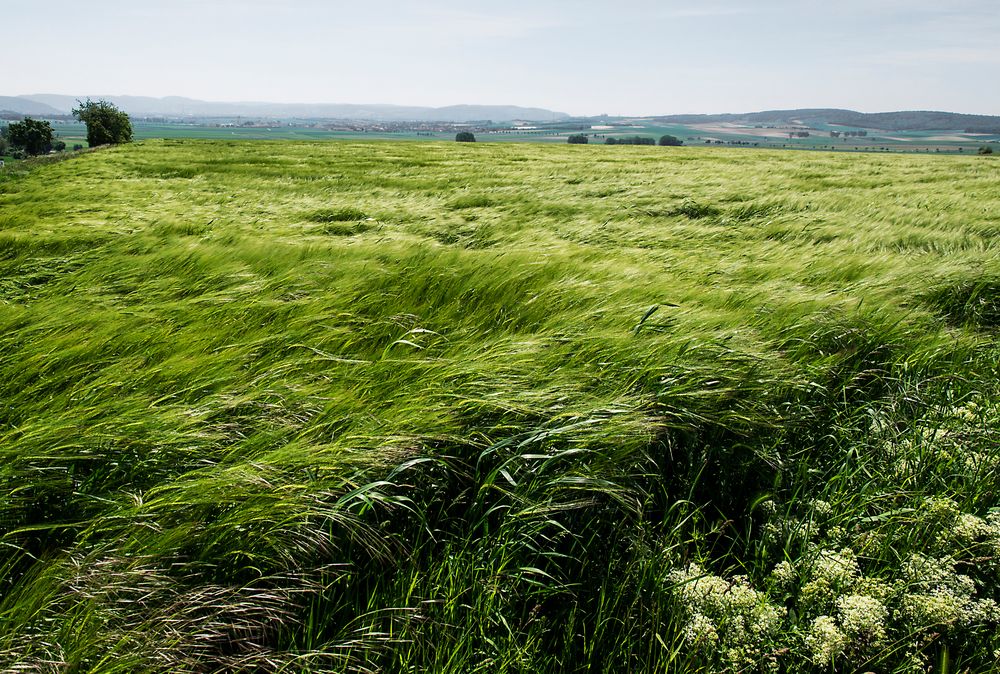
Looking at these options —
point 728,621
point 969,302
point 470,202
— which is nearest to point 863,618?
point 728,621

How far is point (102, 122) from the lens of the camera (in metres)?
37.7

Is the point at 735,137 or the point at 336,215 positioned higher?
the point at 735,137

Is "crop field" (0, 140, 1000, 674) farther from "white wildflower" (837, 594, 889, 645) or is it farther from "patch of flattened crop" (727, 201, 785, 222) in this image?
"patch of flattened crop" (727, 201, 785, 222)

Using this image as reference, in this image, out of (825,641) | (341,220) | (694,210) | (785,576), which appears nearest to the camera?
(825,641)

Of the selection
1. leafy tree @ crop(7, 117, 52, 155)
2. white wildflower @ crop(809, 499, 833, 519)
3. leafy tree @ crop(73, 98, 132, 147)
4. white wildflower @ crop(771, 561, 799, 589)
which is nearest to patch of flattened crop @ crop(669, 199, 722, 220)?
white wildflower @ crop(809, 499, 833, 519)

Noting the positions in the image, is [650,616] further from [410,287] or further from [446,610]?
[410,287]

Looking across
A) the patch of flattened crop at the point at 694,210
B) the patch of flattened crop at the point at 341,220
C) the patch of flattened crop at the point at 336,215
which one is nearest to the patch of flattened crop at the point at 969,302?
the patch of flattened crop at the point at 694,210

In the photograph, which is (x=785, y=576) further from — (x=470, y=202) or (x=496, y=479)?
(x=470, y=202)

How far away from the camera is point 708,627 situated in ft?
3.51

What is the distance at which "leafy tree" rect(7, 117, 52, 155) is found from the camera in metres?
44.4

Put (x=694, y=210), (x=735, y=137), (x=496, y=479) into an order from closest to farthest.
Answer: (x=496, y=479)
(x=694, y=210)
(x=735, y=137)

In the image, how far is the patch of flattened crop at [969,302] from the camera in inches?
117

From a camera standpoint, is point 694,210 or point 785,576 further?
point 694,210

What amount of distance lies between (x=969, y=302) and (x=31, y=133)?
205 ft
